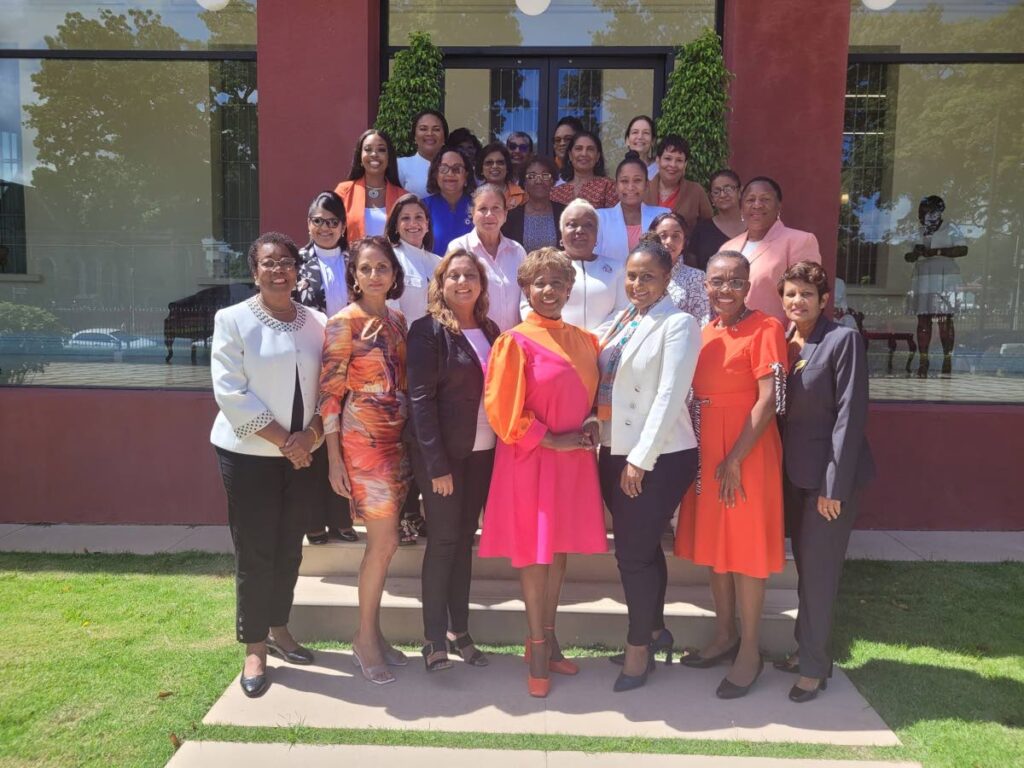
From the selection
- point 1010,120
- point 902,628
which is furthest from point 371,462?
point 1010,120

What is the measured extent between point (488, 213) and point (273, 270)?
1.18 metres

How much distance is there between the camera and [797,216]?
18.9 feet

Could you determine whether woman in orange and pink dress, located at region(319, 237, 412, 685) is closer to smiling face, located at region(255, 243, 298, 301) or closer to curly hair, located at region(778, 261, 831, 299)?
smiling face, located at region(255, 243, 298, 301)

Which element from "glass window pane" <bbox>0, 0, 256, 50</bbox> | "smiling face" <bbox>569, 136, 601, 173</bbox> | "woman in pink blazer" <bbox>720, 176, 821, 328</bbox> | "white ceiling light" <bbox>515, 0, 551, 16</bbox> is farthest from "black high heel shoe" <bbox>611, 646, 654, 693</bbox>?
"glass window pane" <bbox>0, 0, 256, 50</bbox>

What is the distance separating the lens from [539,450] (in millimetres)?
3352

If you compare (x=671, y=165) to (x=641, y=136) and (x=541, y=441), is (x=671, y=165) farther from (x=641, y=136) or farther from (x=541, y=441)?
(x=541, y=441)

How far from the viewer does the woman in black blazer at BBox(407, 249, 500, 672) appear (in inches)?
132

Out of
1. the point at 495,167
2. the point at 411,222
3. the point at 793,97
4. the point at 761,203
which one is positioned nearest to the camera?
the point at 411,222

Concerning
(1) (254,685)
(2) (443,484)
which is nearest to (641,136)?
(2) (443,484)

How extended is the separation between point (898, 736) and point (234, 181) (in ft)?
20.3

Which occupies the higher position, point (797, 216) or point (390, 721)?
point (797, 216)

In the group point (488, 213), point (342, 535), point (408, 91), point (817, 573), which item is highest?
point (408, 91)

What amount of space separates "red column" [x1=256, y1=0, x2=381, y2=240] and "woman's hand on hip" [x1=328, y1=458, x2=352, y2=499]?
2944mm

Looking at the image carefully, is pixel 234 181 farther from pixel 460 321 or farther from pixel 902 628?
pixel 902 628
